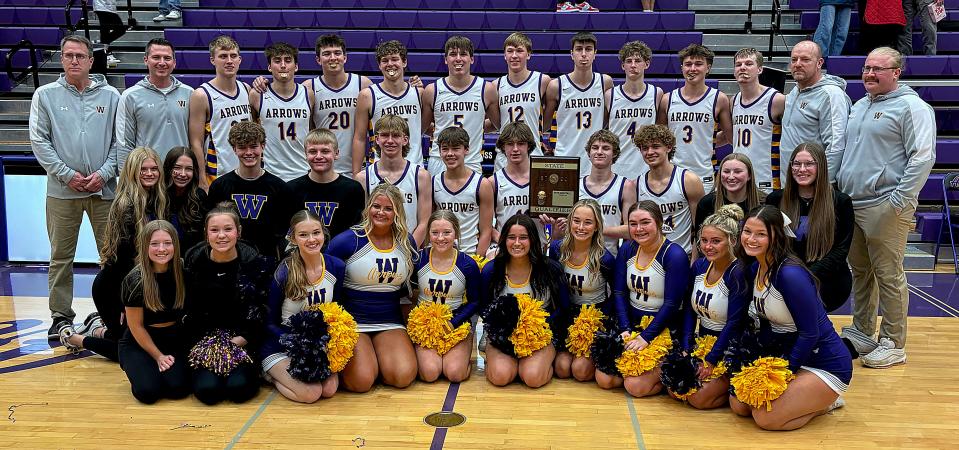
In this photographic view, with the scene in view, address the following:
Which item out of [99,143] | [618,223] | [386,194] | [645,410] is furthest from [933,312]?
[99,143]

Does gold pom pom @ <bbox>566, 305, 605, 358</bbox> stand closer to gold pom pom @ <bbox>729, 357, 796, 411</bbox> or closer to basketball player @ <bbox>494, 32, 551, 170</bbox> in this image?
gold pom pom @ <bbox>729, 357, 796, 411</bbox>

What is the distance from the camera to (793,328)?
327cm

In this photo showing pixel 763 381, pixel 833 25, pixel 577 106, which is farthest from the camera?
pixel 833 25

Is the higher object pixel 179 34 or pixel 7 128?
pixel 179 34

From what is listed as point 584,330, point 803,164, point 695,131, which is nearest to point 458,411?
point 584,330

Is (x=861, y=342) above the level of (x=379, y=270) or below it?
below

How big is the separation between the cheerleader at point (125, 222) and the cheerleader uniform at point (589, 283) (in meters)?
2.10

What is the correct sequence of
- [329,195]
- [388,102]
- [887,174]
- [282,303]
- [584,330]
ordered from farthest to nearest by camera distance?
[388,102] → [329,195] → [887,174] → [584,330] → [282,303]

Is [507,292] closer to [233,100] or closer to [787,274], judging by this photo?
[787,274]

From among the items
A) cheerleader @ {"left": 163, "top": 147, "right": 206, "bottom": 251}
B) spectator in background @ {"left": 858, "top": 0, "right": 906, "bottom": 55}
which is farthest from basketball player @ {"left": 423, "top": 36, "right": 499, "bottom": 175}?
spectator in background @ {"left": 858, "top": 0, "right": 906, "bottom": 55}

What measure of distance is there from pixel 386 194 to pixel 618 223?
1345 mm

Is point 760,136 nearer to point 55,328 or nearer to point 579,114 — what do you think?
point 579,114

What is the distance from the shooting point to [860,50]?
8.52 m

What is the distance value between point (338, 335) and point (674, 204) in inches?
77.3
